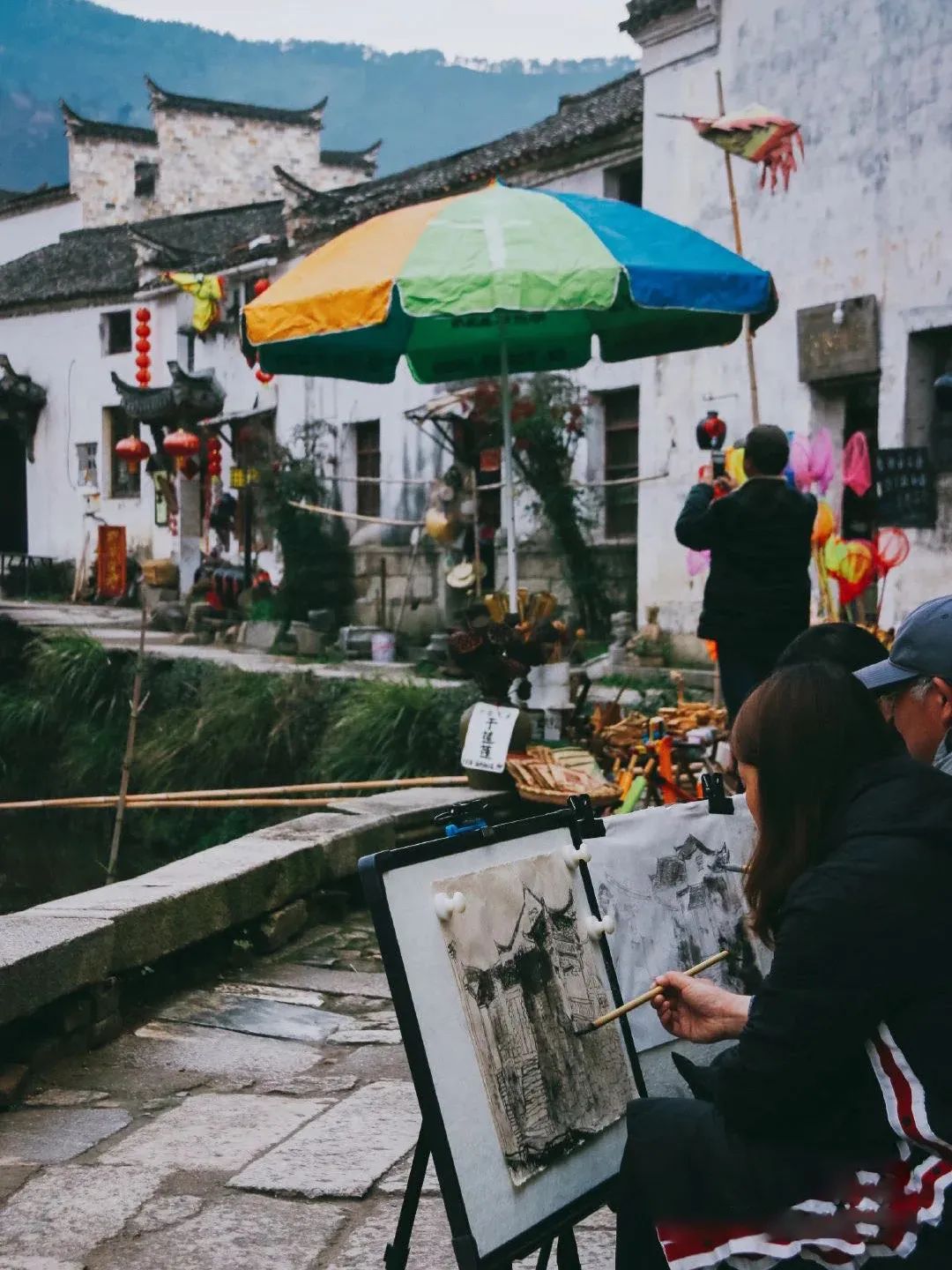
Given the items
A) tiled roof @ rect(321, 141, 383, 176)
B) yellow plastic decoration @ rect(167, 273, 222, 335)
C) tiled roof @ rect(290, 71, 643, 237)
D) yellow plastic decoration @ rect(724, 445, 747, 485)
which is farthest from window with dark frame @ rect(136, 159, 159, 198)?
yellow plastic decoration @ rect(724, 445, 747, 485)

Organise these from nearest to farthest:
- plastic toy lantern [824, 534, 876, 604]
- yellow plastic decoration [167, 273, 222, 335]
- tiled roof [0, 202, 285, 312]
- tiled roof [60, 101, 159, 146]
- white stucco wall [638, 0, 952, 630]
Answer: plastic toy lantern [824, 534, 876, 604] → white stucco wall [638, 0, 952, 630] → yellow plastic decoration [167, 273, 222, 335] → tiled roof [0, 202, 285, 312] → tiled roof [60, 101, 159, 146]

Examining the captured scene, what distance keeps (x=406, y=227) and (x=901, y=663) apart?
12.3 ft

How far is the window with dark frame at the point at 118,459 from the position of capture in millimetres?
26297

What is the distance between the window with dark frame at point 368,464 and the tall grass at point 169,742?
5.93 metres

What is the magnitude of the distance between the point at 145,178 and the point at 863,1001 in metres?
32.1

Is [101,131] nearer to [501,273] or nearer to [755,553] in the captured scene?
[501,273]

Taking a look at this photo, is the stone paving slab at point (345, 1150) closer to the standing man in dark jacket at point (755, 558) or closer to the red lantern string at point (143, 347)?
the standing man in dark jacket at point (755, 558)

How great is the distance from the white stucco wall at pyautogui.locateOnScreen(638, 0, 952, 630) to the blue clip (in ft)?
30.1

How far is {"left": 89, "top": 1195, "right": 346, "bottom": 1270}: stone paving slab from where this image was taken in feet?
9.46

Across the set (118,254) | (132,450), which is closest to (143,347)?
(132,450)

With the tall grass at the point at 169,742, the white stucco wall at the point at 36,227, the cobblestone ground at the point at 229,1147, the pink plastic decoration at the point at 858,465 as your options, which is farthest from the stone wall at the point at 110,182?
the cobblestone ground at the point at 229,1147

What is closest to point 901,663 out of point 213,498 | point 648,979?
point 648,979

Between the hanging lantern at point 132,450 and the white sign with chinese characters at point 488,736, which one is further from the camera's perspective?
the hanging lantern at point 132,450

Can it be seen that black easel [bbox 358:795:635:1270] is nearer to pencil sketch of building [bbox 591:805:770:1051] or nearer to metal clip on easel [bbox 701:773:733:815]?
pencil sketch of building [bbox 591:805:770:1051]
